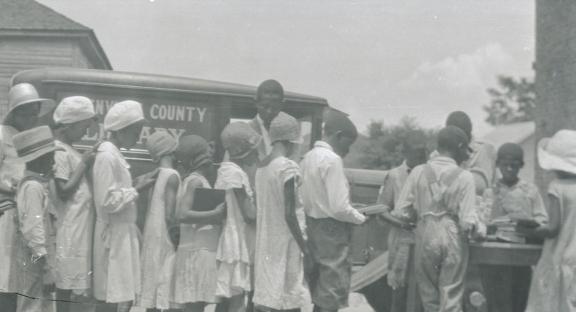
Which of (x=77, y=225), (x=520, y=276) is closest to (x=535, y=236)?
(x=520, y=276)

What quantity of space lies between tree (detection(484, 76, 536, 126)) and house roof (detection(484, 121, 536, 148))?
1697cm

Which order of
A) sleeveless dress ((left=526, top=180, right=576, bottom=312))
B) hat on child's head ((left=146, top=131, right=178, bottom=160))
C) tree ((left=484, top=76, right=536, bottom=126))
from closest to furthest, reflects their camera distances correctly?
sleeveless dress ((left=526, top=180, right=576, bottom=312)) → hat on child's head ((left=146, top=131, right=178, bottom=160)) → tree ((left=484, top=76, right=536, bottom=126))

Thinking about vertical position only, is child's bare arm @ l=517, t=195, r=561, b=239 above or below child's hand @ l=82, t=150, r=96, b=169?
below

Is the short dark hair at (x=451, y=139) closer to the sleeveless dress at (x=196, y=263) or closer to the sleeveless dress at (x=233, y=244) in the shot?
the sleeveless dress at (x=233, y=244)

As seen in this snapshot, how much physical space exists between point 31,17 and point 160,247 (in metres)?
16.3

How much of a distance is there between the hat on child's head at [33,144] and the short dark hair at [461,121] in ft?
9.05

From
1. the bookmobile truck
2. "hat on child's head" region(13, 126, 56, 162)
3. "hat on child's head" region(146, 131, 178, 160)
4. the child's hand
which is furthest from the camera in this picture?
the bookmobile truck

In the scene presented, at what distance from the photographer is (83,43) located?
18.9m

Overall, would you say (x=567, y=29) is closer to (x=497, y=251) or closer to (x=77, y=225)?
(x=497, y=251)

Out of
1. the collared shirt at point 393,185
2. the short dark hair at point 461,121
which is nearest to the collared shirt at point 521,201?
the short dark hair at point 461,121

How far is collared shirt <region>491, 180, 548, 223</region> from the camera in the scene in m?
4.98

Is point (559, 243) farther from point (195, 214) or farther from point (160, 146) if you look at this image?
point (160, 146)

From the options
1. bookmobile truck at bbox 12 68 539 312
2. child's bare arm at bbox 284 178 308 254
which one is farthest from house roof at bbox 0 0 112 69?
child's bare arm at bbox 284 178 308 254

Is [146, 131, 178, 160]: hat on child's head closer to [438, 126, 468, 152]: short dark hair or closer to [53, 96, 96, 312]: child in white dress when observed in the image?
[53, 96, 96, 312]: child in white dress
